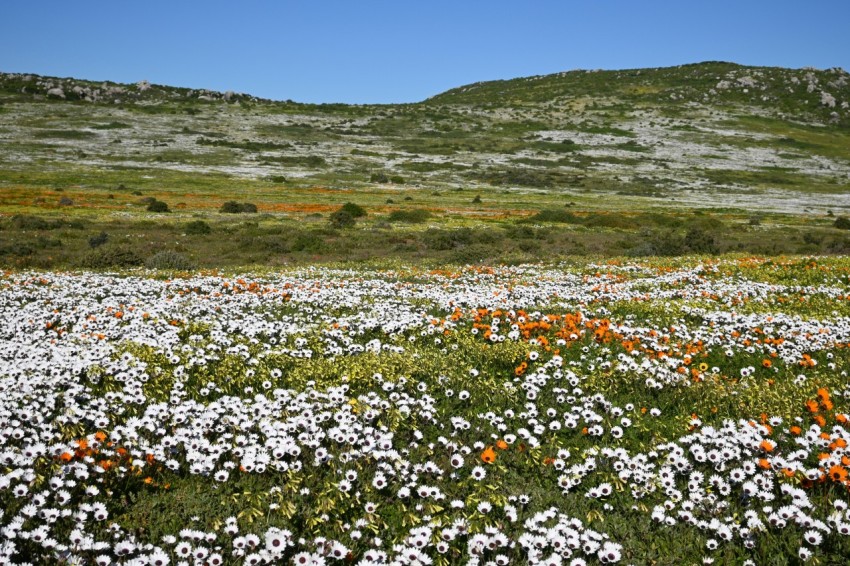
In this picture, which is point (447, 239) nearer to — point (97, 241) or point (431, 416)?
point (97, 241)

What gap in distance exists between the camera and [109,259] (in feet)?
84.5

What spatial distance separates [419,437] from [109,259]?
2404 cm

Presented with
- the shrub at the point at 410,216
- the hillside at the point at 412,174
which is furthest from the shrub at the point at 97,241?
the shrub at the point at 410,216

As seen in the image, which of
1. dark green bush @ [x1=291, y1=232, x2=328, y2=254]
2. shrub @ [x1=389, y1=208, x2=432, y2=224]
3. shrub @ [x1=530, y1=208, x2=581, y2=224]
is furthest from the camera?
shrub @ [x1=530, y1=208, x2=581, y2=224]

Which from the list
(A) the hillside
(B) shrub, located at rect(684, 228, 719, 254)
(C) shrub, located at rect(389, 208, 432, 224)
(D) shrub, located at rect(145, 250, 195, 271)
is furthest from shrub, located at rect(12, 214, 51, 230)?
(B) shrub, located at rect(684, 228, 719, 254)

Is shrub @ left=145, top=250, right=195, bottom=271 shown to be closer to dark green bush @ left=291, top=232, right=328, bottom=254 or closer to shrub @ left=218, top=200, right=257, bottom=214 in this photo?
dark green bush @ left=291, top=232, right=328, bottom=254

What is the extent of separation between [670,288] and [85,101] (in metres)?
218

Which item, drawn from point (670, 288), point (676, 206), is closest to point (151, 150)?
point (676, 206)

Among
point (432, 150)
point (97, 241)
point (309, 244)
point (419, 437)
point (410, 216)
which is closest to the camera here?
point (419, 437)

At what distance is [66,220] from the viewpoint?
44.9 m

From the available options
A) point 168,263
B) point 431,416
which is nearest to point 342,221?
point 168,263

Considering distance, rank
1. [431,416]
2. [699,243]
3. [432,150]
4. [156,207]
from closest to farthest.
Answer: [431,416] → [699,243] → [156,207] → [432,150]

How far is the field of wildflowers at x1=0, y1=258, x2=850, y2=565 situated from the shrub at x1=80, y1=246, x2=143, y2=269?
14272 millimetres

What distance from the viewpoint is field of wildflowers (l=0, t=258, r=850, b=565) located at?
4977mm
